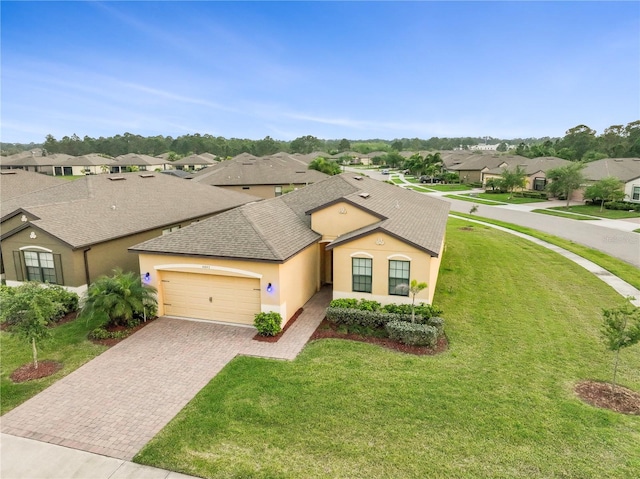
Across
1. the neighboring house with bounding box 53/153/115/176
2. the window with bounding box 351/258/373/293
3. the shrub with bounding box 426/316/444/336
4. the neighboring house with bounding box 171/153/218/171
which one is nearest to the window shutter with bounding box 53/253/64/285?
the window with bounding box 351/258/373/293

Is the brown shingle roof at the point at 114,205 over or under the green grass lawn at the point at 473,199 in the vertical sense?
over

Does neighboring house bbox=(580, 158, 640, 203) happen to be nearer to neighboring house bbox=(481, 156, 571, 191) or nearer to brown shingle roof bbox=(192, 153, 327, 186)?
neighboring house bbox=(481, 156, 571, 191)

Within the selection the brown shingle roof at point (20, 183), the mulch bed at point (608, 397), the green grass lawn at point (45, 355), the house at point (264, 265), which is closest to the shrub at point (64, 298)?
the green grass lawn at point (45, 355)

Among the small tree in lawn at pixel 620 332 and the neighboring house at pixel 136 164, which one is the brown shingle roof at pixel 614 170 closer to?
the small tree in lawn at pixel 620 332

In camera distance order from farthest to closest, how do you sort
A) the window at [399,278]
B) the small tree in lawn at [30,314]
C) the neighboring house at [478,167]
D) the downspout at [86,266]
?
the neighboring house at [478,167] → the downspout at [86,266] → the window at [399,278] → the small tree in lawn at [30,314]

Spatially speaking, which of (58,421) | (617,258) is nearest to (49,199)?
(58,421)

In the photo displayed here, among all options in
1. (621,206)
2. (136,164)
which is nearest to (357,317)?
(621,206)
